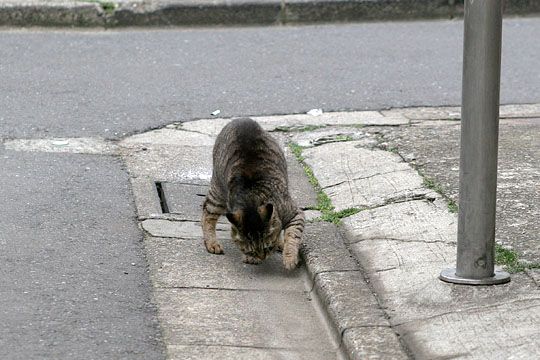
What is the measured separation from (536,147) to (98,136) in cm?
298

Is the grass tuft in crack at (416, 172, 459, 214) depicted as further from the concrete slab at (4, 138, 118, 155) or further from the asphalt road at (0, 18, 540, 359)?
the concrete slab at (4, 138, 118, 155)

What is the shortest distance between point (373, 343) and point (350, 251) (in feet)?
4.15

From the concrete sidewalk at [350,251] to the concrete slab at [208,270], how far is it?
0.03 feet

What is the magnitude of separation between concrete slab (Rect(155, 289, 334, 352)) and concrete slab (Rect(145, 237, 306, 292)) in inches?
4.0

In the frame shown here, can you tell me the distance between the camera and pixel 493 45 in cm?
455

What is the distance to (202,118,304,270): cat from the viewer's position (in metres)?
5.48

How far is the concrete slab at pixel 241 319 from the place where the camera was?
4.60 metres

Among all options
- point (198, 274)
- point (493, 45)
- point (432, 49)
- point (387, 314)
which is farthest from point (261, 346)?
point (432, 49)

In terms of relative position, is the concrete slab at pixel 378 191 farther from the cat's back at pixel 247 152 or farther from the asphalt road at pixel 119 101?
the asphalt road at pixel 119 101

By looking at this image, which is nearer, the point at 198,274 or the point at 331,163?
the point at 198,274

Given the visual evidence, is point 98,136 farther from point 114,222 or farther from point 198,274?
point 198,274

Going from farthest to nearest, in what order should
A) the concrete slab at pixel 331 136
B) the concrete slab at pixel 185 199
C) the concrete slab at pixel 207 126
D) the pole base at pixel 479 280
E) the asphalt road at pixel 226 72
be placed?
1. the asphalt road at pixel 226 72
2. the concrete slab at pixel 207 126
3. the concrete slab at pixel 331 136
4. the concrete slab at pixel 185 199
5. the pole base at pixel 479 280

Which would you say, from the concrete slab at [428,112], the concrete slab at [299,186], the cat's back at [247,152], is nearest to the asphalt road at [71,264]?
the cat's back at [247,152]

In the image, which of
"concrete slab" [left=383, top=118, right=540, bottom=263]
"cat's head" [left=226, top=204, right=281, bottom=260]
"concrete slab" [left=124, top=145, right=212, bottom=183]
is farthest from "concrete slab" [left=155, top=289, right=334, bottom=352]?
"concrete slab" [left=124, top=145, right=212, bottom=183]
